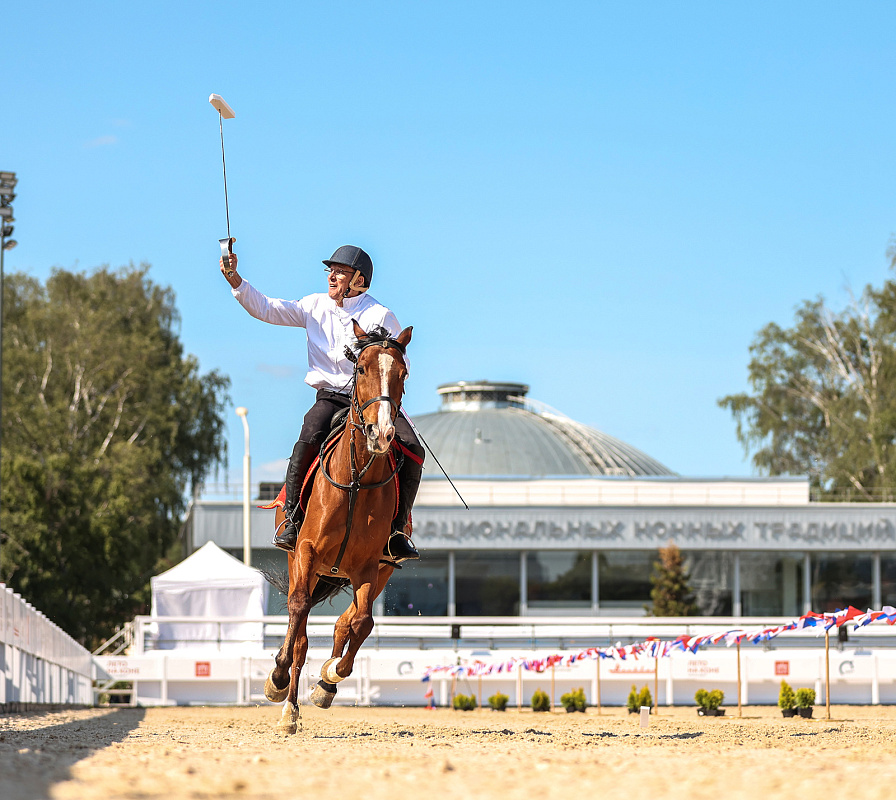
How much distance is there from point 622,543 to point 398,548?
137 feet

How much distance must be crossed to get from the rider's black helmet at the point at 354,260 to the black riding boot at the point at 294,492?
1542 millimetres

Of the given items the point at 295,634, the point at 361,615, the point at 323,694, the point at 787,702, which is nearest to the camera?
the point at 361,615

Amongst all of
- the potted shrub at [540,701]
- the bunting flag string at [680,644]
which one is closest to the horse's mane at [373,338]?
the bunting flag string at [680,644]

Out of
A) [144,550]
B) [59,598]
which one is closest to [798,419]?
[144,550]

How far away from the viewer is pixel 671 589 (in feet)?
160

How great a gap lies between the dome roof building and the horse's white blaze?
51.1 m

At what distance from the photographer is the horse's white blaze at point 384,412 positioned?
9102 millimetres

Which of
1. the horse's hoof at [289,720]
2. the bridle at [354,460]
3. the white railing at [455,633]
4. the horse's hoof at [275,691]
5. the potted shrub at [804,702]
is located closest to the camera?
the bridle at [354,460]

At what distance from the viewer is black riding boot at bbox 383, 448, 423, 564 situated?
10414 mm

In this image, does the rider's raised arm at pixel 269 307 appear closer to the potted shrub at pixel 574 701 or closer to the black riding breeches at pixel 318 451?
the black riding breeches at pixel 318 451

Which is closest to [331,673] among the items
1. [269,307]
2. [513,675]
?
[269,307]

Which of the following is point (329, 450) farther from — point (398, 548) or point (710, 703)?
point (710, 703)

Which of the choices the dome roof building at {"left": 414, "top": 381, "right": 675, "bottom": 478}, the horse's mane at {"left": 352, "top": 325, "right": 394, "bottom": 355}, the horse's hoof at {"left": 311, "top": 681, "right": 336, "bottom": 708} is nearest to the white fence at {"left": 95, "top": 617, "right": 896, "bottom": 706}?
the horse's hoof at {"left": 311, "top": 681, "right": 336, "bottom": 708}

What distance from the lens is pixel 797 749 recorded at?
8.08 metres
